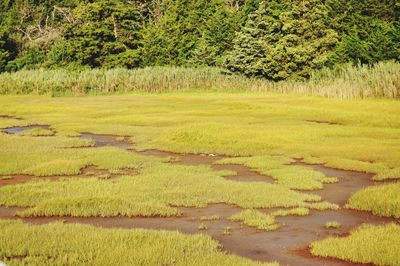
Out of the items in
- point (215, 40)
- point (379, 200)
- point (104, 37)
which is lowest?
point (379, 200)

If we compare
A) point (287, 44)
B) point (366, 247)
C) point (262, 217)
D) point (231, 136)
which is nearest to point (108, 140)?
point (231, 136)

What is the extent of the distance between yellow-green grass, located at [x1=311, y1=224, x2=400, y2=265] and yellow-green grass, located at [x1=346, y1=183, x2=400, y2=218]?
186 cm

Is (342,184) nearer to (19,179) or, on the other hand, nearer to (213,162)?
(213,162)

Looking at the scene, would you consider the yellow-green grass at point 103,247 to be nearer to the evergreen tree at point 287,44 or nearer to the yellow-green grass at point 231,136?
the yellow-green grass at point 231,136

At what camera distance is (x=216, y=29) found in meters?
78.9

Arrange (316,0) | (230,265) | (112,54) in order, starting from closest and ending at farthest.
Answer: (230,265)
(316,0)
(112,54)

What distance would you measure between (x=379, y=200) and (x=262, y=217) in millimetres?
3368

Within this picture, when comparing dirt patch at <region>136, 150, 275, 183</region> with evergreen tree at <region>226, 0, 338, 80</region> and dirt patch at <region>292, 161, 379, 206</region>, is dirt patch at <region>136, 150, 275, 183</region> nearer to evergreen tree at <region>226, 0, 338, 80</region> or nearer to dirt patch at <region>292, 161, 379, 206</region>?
dirt patch at <region>292, 161, 379, 206</region>

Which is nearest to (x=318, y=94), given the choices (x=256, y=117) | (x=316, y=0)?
(x=256, y=117)

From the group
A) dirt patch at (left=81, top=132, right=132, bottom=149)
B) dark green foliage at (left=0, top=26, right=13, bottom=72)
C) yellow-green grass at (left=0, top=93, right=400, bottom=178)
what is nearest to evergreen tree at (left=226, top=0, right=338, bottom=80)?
yellow-green grass at (left=0, top=93, right=400, bottom=178)

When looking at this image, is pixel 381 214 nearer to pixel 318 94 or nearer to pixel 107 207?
pixel 107 207

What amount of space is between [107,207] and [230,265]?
511cm

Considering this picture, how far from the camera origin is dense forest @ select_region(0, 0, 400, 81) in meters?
61.1

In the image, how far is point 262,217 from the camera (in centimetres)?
1261
